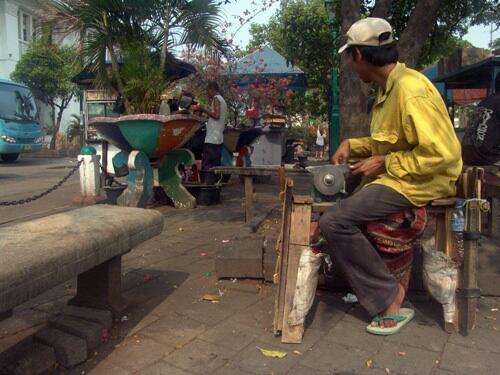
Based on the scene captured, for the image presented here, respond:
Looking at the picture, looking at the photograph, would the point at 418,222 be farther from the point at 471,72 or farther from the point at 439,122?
the point at 471,72

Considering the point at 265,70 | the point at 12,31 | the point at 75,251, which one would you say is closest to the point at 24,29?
the point at 12,31

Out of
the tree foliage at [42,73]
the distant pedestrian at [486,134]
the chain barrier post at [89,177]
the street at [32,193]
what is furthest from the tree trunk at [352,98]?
the tree foliage at [42,73]

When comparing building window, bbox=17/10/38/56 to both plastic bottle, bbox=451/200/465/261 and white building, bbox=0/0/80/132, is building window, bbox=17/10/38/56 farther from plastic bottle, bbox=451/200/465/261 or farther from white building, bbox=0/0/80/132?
plastic bottle, bbox=451/200/465/261

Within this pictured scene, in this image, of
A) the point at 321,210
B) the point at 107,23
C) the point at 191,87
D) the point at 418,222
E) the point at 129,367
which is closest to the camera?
the point at 129,367

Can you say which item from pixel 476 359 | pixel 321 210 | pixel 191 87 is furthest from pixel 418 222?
pixel 191 87

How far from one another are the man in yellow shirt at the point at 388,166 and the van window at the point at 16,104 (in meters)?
17.2

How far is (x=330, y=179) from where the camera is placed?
3.18 m

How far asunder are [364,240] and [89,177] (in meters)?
5.63

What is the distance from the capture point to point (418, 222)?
2971 mm

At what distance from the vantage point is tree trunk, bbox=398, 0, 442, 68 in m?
4.96

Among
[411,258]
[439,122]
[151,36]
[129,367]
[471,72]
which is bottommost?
[129,367]

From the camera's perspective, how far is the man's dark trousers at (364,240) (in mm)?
→ 2895

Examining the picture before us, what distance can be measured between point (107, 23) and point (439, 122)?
5.69 metres

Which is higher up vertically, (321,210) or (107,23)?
(107,23)
